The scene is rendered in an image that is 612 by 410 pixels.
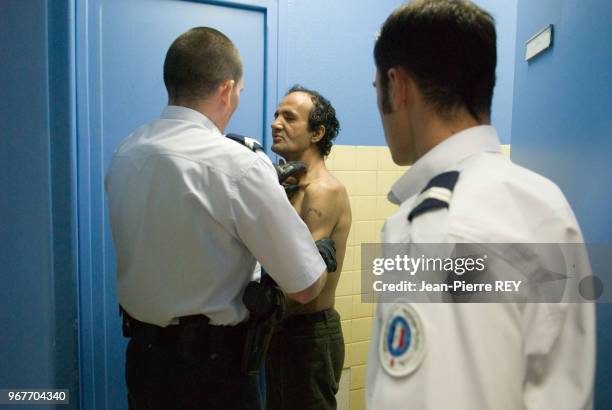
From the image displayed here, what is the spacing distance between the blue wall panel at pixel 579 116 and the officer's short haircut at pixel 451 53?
19.3 inches

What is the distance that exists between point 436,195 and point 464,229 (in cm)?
9

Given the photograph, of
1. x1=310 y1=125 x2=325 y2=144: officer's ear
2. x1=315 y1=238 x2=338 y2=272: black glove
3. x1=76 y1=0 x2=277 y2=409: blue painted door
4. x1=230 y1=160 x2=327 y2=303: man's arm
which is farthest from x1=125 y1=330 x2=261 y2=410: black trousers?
x1=310 y1=125 x2=325 y2=144: officer's ear

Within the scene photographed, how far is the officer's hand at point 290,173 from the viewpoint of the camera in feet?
6.09

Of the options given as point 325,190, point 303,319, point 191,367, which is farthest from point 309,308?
point 191,367

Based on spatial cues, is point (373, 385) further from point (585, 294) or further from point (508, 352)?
point (585, 294)

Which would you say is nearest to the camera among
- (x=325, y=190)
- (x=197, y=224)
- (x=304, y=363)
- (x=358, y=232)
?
(x=197, y=224)

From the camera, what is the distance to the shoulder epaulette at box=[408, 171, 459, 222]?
70cm

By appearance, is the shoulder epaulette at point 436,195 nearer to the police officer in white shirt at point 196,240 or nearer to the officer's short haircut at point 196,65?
the police officer in white shirt at point 196,240

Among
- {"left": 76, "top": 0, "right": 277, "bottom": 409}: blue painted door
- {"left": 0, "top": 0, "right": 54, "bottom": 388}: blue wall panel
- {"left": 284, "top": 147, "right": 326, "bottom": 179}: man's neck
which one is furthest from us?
{"left": 284, "top": 147, "right": 326, "bottom": 179}: man's neck

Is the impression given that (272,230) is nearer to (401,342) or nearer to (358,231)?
(401,342)

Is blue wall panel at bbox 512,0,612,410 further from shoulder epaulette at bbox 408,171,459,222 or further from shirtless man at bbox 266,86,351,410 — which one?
shirtless man at bbox 266,86,351,410

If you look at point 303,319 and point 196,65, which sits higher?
point 196,65

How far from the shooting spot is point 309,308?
6.34 feet

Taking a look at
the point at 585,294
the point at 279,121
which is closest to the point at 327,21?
the point at 279,121
